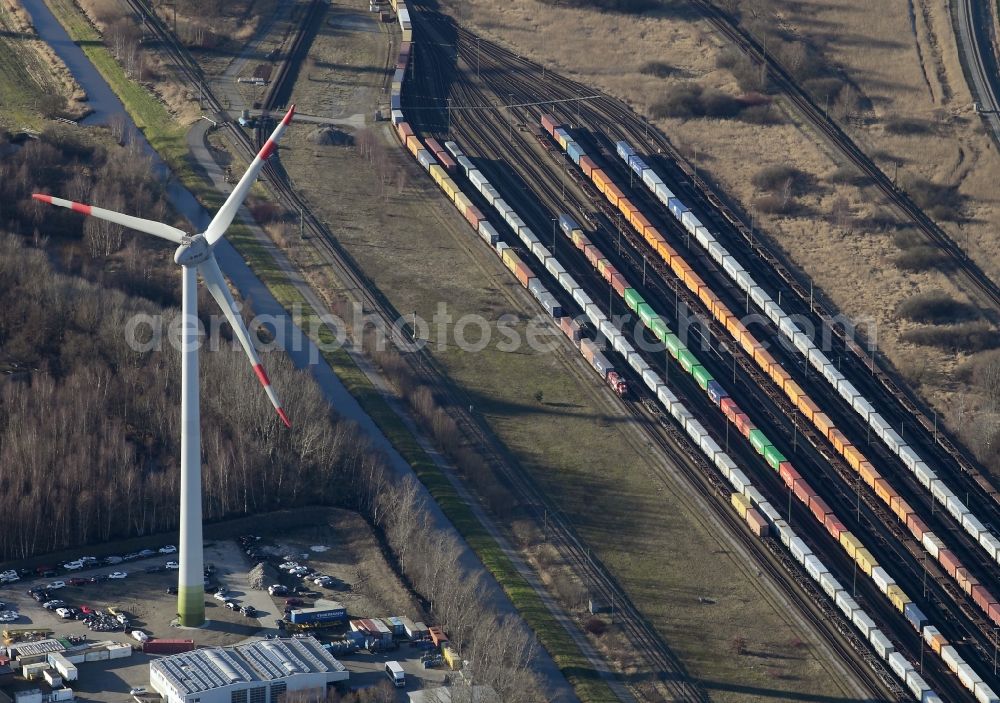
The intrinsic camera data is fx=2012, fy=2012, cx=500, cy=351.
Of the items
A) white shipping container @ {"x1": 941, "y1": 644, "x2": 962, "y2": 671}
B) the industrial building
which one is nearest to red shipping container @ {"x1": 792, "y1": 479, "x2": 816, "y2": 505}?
white shipping container @ {"x1": 941, "y1": 644, "x2": 962, "y2": 671}

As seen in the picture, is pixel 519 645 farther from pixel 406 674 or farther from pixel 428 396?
pixel 428 396

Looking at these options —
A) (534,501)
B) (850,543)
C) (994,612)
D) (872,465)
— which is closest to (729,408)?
(872,465)

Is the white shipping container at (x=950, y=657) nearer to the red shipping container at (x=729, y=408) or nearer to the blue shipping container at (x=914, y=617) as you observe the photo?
the blue shipping container at (x=914, y=617)

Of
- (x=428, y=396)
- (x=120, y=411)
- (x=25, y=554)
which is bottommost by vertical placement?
(x=25, y=554)

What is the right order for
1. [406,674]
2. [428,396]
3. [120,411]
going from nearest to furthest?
1. [406,674]
2. [120,411]
3. [428,396]

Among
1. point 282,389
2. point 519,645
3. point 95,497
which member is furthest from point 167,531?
point 519,645

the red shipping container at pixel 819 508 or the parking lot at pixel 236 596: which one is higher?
the red shipping container at pixel 819 508

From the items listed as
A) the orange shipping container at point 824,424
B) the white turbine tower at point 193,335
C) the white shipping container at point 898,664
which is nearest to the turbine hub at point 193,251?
the white turbine tower at point 193,335

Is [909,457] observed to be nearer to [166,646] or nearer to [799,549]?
[799,549]
